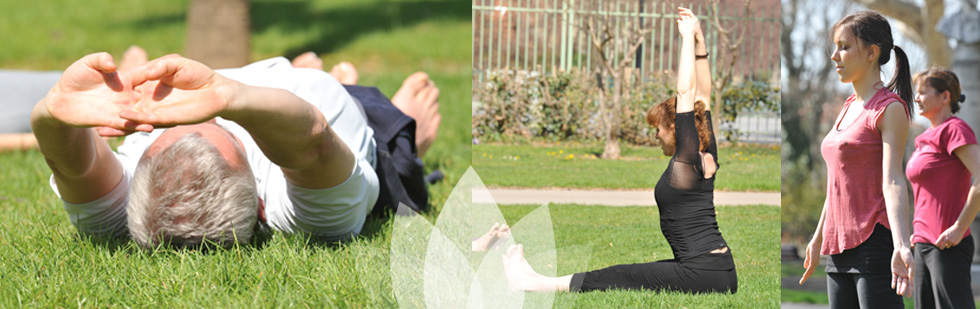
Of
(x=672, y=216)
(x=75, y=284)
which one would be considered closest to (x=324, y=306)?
(x=75, y=284)

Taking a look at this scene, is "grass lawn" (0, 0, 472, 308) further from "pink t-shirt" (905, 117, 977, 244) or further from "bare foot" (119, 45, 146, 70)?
"pink t-shirt" (905, 117, 977, 244)

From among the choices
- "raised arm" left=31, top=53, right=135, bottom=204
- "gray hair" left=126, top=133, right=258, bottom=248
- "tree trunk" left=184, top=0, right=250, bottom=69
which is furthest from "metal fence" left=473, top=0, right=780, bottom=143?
"tree trunk" left=184, top=0, right=250, bottom=69

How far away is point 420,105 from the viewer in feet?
13.3

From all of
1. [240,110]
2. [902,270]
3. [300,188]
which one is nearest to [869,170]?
[902,270]

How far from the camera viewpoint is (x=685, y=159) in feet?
5.07

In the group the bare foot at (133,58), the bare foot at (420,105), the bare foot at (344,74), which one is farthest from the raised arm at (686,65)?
the bare foot at (133,58)

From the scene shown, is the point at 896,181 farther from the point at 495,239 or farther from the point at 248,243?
the point at 248,243

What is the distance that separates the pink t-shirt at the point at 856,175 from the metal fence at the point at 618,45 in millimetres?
149

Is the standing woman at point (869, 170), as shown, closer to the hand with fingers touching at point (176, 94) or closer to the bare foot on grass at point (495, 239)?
the bare foot on grass at point (495, 239)

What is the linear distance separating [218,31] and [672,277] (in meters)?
7.49

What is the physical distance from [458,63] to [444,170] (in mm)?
6320

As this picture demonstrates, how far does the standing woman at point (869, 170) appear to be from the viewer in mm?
1516

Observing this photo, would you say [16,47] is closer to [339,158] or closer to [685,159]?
[339,158]

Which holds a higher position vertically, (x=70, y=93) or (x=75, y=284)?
(x=70, y=93)
